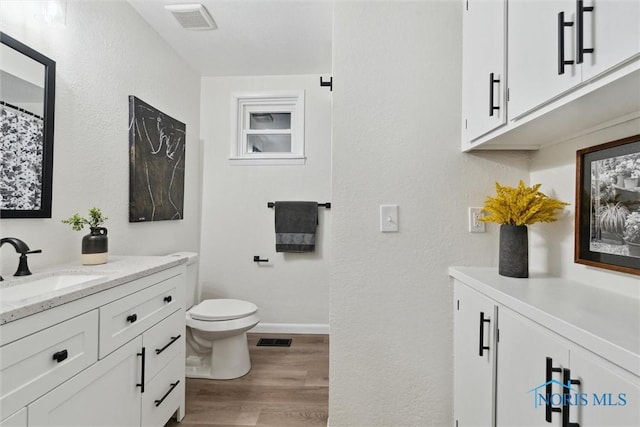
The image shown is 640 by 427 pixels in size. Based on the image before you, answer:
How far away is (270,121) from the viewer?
3246 mm

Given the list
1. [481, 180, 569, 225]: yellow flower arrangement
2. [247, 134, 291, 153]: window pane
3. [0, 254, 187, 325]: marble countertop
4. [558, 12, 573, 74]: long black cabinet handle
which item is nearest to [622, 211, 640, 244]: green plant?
[481, 180, 569, 225]: yellow flower arrangement

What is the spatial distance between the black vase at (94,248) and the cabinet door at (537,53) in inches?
71.9

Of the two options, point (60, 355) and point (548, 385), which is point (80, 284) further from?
point (548, 385)

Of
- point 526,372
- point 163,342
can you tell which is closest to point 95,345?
point 163,342

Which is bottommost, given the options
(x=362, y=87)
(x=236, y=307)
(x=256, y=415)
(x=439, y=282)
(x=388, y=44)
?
(x=256, y=415)

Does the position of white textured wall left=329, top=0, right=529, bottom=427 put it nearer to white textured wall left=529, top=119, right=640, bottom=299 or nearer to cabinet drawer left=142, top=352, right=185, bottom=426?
white textured wall left=529, top=119, right=640, bottom=299

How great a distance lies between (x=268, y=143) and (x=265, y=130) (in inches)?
5.1

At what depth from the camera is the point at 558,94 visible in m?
0.88

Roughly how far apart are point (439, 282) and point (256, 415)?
1.28 meters

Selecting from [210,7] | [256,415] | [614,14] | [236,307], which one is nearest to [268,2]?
[210,7]

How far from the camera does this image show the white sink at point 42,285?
1146 millimetres

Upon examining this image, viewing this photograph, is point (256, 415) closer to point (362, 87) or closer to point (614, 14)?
point (362, 87)

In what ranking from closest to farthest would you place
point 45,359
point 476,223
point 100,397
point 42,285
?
point 45,359
point 100,397
point 42,285
point 476,223

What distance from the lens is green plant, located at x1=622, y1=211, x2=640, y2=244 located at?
3.23 ft
